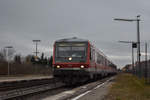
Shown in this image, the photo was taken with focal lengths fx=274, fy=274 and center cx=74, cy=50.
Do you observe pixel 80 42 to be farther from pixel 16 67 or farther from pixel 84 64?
pixel 16 67

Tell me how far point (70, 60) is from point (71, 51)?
82 centimetres

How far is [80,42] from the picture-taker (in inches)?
797

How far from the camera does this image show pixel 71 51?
785 inches

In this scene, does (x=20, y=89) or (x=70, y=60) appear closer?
(x=20, y=89)

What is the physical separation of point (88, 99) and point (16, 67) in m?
51.8

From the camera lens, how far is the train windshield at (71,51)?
1959 centimetres

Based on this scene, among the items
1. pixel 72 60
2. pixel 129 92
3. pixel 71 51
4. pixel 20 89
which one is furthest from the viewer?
pixel 71 51

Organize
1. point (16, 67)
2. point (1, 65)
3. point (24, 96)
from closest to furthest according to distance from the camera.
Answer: point (24, 96)
point (1, 65)
point (16, 67)

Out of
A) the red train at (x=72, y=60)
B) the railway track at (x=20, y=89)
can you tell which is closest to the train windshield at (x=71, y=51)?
the red train at (x=72, y=60)

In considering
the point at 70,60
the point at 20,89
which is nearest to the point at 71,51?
the point at 70,60

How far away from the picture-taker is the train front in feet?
62.9

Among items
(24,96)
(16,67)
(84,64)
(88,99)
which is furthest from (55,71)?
(16,67)

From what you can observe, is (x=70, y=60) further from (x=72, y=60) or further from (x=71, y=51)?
(x=71, y=51)

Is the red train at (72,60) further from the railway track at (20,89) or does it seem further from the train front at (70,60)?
the railway track at (20,89)
